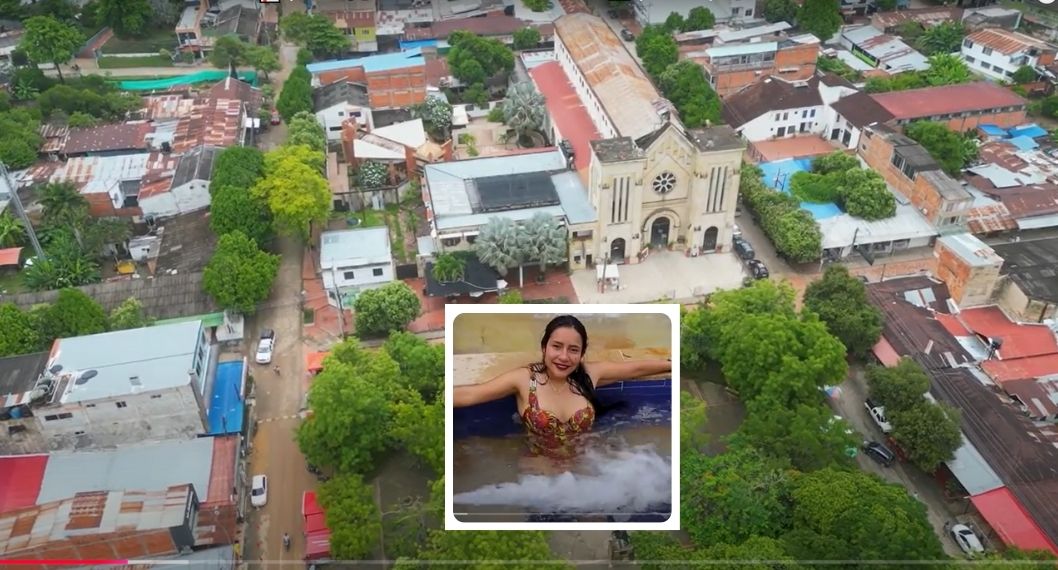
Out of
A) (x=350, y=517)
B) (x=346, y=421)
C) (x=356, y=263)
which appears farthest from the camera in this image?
(x=356, y=263)

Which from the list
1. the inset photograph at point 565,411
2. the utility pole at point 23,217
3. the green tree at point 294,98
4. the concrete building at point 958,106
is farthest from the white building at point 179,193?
the concrete building at point 958,106

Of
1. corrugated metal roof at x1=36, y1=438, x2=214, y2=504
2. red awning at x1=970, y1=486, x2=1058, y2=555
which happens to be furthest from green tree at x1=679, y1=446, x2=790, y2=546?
corrugated metal roof at x1=36, y1=438, x2=214, y2=504

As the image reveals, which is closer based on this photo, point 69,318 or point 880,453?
point 880,453

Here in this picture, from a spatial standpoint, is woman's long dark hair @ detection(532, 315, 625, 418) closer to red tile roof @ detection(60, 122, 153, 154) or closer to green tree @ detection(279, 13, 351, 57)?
red tile roof @ detection(60, 122, 153, 154)

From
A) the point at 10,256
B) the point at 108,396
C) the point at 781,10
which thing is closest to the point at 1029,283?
the point at 108,396

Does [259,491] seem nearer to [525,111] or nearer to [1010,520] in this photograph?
[1010,520]

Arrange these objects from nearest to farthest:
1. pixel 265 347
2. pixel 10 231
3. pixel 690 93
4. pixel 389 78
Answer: pixel 265 347 → pixel 10 231 → pixel 690 93 → pixel 389 78
